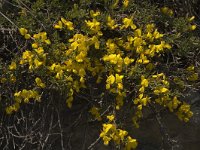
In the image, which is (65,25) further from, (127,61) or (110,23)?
(127,61)

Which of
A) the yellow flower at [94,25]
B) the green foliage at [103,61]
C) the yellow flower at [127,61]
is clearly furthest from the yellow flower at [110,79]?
the yellow flower at [94,25]

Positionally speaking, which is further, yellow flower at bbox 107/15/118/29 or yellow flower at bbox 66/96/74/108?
yellow flower at bbox 107/15/118/29

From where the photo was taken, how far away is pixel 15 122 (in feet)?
8.86

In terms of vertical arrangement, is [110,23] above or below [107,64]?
above

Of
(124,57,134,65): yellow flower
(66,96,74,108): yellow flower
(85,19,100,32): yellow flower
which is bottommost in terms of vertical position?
(66,96,74,108): yellow flower

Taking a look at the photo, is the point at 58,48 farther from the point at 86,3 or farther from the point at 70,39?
the point at 86,3

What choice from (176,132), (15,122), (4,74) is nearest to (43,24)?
(4,74)

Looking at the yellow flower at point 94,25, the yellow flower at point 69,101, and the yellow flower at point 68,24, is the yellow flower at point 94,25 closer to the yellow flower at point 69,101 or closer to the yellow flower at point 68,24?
the yellow flower at point 68,24

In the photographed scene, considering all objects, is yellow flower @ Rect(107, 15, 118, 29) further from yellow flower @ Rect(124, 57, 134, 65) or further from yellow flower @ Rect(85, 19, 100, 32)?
yellow flower @ Rect(124, 57, 134, 65)

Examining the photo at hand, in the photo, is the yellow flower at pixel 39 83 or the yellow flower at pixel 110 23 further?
the yellow flower at pixel 110 23

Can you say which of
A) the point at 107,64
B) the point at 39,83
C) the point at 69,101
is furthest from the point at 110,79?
the point at 39,83

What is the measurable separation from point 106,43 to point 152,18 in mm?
346

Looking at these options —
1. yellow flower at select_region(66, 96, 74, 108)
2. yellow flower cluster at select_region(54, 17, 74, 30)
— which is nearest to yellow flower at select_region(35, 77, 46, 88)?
yellow flower at select_region(66, 96, 74, 108)

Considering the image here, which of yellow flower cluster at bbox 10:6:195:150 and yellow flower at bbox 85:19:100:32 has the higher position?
yellow flower at bbox 85:19:100:32
